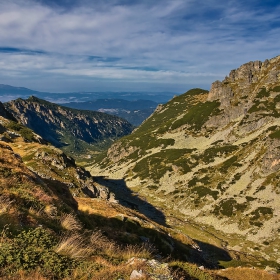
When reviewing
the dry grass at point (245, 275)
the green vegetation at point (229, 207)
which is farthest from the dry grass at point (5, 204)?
the green vegetation at point (229, 207)

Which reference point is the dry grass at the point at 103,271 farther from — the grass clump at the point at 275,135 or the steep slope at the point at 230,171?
the grass clump at the point at 275,135

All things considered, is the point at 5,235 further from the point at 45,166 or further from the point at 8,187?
the point at 45,166

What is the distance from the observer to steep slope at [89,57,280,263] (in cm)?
9321

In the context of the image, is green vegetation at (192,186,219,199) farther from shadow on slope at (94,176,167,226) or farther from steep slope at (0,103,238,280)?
steep slope at (0,103,238,280)

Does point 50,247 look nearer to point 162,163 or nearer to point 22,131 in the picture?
point 22,131

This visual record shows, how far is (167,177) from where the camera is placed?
493 ft

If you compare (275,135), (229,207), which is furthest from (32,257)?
(275,135)

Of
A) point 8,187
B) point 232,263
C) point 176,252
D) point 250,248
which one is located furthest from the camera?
point 250,248

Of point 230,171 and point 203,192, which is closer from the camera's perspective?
point 203,192

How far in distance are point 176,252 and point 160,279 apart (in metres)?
25.2

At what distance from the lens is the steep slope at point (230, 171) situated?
93.2 meters

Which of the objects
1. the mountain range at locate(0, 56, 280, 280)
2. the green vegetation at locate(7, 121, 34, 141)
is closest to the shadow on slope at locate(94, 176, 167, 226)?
the mountain range at locate(0, 56, 280, 280)

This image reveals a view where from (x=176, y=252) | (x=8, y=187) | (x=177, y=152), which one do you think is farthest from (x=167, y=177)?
(x=8, y=187)

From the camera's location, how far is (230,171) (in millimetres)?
125562
